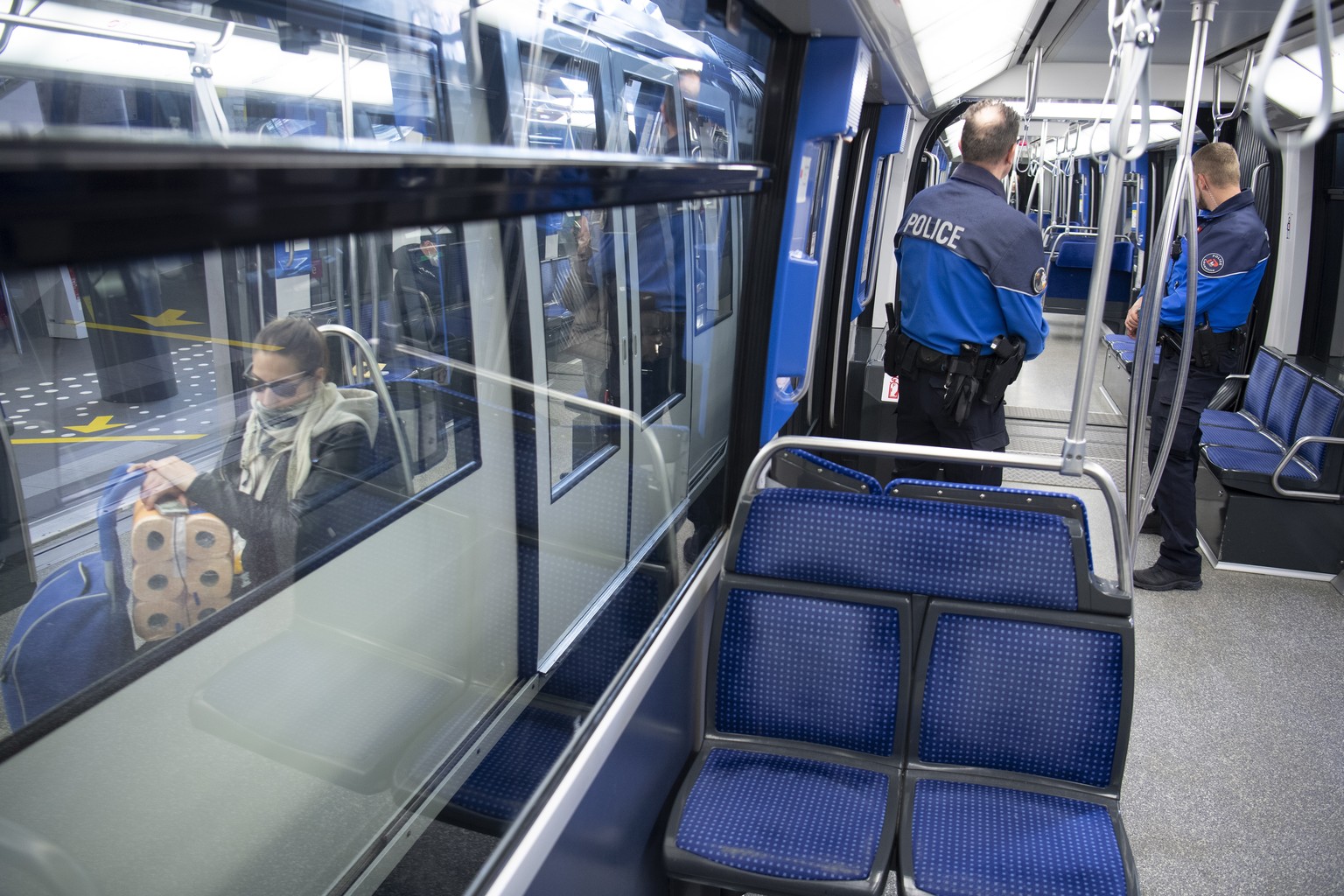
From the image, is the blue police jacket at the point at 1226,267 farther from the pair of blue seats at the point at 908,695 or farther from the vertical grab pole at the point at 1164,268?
the pair of blue seats at the point at 908,695

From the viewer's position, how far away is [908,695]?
7.55 feet

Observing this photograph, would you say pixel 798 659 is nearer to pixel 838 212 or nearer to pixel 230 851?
pixel 230 851

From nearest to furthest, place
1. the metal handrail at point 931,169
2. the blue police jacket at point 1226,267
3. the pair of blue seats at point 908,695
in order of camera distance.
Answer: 1. the pair of blue seats at point 908,695
2. the blue police jacket at point 1226,267
3. the metal handrail at point 931,169

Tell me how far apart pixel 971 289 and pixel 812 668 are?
1.80 meters

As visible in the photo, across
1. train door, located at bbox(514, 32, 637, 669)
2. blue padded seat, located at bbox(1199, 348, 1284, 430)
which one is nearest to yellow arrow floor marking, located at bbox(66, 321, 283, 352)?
train door, located at bbox(514, 32, 637, 669)

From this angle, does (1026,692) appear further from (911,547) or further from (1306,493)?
(1306,493)

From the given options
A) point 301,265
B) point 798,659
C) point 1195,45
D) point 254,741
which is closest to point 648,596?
point 798,659

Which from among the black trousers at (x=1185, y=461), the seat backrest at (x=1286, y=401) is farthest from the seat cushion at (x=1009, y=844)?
the seat backrest at (x=1286, y=401)

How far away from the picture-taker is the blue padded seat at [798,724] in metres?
2.07

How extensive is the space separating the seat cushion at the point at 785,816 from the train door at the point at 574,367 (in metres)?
0.50

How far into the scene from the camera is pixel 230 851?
1322 mm

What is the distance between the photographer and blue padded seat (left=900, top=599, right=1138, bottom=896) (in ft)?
6.73

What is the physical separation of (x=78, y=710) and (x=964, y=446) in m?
3.31

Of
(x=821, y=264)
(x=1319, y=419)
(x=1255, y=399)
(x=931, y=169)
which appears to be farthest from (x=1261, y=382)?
(x=821, y=264)
